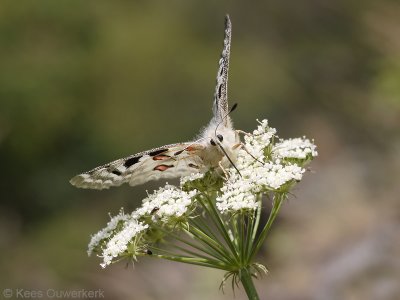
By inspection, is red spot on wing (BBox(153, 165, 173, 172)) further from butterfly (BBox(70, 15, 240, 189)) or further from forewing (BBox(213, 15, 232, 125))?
forewing (BBox(213, 15, 232, 125))

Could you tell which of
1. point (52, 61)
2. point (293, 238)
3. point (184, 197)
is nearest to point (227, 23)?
point (184, 197)

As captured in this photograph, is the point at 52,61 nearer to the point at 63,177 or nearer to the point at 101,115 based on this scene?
the point at 101,115

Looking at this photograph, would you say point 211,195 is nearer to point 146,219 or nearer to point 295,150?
point 146,219

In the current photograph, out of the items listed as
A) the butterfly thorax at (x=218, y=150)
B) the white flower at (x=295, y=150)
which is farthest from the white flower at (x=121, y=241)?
the white flower at (x=295, y=150)

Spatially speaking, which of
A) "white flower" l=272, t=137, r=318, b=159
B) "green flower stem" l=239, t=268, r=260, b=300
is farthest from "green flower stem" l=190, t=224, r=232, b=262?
"white flower" l=272, t=137, r=318, b=159

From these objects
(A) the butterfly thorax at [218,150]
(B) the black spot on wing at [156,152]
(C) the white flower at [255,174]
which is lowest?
(C) the white flower at [255,174]

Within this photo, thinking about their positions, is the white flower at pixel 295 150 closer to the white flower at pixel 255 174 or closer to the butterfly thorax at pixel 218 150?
the white flower at pixel 255 174
